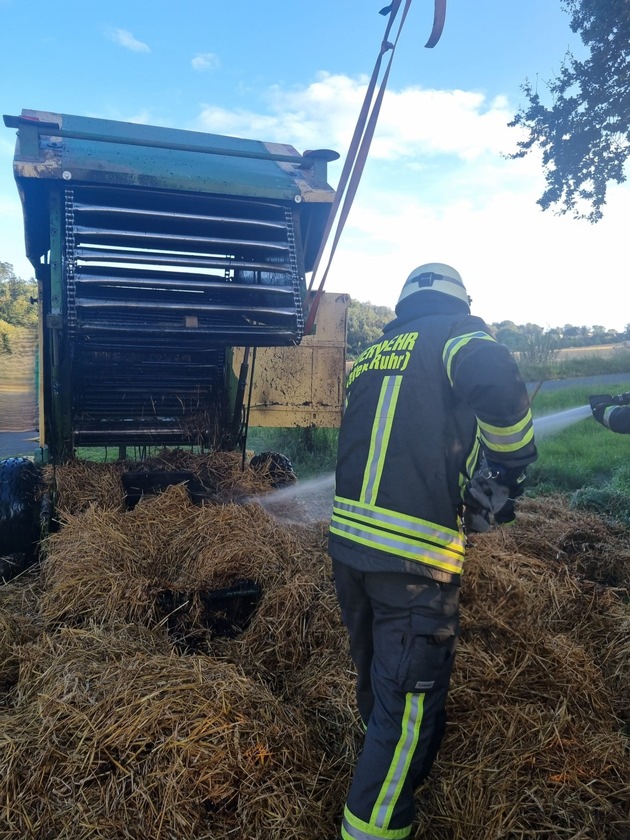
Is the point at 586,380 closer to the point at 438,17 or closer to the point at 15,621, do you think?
the point at 438,17

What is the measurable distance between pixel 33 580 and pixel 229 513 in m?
1.50

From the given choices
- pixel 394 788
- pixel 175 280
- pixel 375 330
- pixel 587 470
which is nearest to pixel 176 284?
pixel 175 280

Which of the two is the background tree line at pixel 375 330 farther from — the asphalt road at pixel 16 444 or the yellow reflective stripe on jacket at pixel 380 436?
the yellow reflective stripe on jacket at pixel 380 436

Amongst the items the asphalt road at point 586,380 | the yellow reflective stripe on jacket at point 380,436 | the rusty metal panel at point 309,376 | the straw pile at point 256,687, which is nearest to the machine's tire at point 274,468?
the straw pile at point 256,687

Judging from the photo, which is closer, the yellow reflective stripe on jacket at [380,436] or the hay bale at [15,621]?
the yellow reflective stripe on jacket at [380,436]

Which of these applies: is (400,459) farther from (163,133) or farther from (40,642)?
(163,133)

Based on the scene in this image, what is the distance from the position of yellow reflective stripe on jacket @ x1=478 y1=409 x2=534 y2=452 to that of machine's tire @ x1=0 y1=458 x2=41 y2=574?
3.87 meters

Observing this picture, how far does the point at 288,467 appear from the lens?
21.5ft

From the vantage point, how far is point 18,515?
16.2 feet

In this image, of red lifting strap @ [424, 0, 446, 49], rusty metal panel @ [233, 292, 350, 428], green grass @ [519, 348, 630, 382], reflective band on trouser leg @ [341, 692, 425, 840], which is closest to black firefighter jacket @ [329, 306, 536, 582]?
reflective band on trouser leg @ [341, 692, 425, 840]

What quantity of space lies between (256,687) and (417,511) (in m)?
1.26

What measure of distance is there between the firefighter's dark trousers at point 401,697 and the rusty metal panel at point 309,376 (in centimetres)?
610

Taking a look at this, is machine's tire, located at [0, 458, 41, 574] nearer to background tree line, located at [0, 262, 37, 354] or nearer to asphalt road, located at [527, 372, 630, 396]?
asphalt road, located at [527, 372, 630, 396]

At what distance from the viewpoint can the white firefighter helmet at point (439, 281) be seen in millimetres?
2711
